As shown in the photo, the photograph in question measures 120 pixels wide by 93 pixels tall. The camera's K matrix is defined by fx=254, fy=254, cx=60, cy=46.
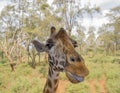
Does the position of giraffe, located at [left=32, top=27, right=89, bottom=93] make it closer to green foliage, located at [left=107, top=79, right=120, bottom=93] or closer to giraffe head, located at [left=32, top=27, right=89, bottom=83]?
giraffe head, located at [left=32, top=27, right=89, bottom=83]

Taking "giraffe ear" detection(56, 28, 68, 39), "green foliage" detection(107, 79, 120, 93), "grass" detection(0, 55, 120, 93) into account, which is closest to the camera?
"giraffe ear" detection(56, 28, 68, 39)

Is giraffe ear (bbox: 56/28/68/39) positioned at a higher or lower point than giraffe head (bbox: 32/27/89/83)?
higher

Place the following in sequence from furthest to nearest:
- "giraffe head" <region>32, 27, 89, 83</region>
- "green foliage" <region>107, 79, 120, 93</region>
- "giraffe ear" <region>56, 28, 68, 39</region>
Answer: "green foliage" <region>107, 79, 120, 93</region> → "giraffe ear" <region>56, 28, 68, 39</region> → "giraffe head" <region>32, 27, 89, 83</region>

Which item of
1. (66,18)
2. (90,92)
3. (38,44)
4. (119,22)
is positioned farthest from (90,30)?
(38,44)

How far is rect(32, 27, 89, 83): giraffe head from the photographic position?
1189 millimetres

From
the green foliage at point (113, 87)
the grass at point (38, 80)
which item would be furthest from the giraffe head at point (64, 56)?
the green foliage at point (113, 87)

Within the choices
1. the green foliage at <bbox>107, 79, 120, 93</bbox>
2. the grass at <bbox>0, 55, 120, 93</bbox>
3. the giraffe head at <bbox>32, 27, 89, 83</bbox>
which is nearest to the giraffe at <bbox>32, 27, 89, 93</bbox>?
the giraffe head at <bbox>32, 27, 89, 83</bbox>

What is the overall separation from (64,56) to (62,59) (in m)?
0.02

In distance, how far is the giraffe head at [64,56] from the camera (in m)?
1.19

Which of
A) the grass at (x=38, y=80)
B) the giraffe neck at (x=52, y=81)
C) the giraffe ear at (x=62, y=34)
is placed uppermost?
the giraffe ear at (x=62, y=34)

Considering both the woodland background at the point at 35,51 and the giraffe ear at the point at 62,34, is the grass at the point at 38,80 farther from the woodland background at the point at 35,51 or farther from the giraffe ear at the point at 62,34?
the giraffe ear at the point at 62,34

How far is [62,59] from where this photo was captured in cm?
127

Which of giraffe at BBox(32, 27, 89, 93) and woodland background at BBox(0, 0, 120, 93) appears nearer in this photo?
giraffe at BBox(32, 27, 89, 93)

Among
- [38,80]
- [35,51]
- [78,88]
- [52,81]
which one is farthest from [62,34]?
[35,51]
